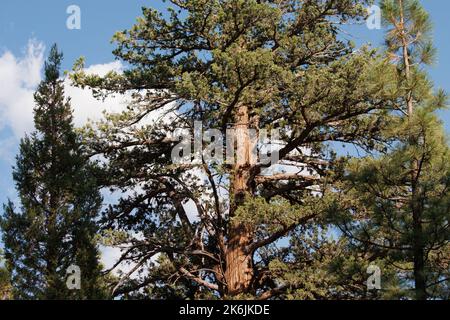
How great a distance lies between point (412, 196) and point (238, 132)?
552 centimetres

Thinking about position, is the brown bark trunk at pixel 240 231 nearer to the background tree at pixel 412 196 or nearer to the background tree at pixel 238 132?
the background tree at pixel 238 132

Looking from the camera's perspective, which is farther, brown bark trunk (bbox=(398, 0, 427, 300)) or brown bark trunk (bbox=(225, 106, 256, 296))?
brown bark trunk (bbox=(225, 106, 256, 296))

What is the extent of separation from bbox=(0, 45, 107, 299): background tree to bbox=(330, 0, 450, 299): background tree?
4608 millimetres

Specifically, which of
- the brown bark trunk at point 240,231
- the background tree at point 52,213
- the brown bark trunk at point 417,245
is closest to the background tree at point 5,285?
the background tree at point 52,213

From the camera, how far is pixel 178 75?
1505 centimetres

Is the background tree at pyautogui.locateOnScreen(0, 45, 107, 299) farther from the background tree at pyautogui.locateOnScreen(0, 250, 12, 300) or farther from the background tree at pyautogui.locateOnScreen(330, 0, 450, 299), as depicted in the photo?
the background tree at pyautogui.locateOnScreen(330, 0, 450, 299)

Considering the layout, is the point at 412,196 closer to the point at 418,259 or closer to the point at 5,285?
the point at 418,259

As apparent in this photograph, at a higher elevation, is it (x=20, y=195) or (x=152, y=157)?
(x=152, y=157)

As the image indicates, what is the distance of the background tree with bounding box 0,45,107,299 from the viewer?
36.8ft

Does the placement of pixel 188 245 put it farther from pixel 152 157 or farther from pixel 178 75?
pixel 178 75

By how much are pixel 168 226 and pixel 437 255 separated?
292 inches

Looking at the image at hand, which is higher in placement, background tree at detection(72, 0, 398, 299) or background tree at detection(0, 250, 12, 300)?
background tree at detection(72, 0, 398, 299)

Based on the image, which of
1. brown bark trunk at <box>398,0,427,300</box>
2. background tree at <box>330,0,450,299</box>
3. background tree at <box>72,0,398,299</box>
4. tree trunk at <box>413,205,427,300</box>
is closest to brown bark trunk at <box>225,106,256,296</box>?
background tree at <box>72,0,398,299</box>
